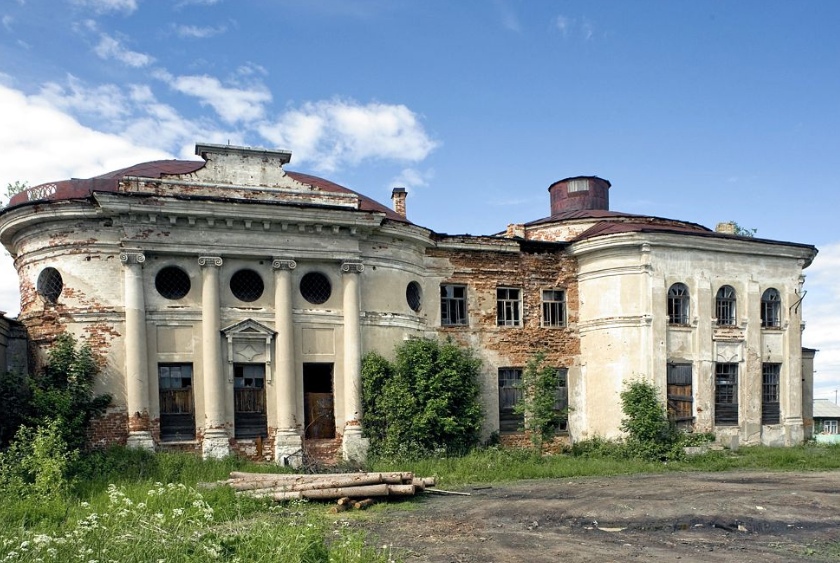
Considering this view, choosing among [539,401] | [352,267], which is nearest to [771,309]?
[539,401]

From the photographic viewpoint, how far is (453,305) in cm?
2089

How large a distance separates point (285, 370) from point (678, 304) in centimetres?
1151

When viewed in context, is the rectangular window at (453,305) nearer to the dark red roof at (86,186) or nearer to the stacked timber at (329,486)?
the dark red roof at (86,186)

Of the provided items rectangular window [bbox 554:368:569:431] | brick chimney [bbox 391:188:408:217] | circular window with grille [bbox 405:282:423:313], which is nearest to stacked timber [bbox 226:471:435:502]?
circular window with grille [bbox 405:282:423:313]

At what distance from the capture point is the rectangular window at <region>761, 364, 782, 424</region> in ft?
71.9

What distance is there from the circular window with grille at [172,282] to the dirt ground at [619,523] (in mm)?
7793

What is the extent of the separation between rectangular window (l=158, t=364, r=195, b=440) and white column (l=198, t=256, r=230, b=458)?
42 cm

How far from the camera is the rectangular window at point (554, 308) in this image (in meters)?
21.7

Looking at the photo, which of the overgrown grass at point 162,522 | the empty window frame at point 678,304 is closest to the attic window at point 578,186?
the empty window frame at point 678,304

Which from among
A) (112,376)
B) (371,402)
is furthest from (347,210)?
(112,376)

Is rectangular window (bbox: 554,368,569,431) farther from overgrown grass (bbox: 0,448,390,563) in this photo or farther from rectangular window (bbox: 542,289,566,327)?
overgrown grass (bbox: 0,448,390,563)

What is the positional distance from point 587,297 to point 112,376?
43.2 feet

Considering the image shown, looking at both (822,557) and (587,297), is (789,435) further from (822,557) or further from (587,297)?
(822,557)

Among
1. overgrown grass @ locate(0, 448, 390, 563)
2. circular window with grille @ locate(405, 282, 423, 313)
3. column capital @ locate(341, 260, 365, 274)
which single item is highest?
column capital @ locate(341, 260, 365, 274)
